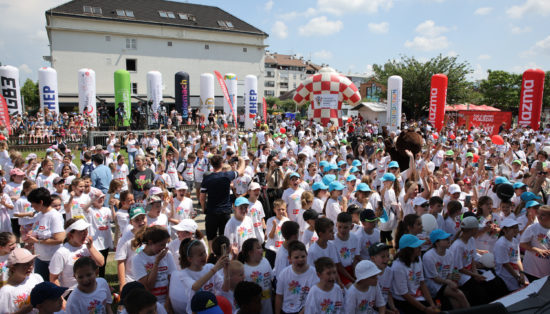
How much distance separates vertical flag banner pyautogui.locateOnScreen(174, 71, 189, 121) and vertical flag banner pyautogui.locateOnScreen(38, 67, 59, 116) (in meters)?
7.95

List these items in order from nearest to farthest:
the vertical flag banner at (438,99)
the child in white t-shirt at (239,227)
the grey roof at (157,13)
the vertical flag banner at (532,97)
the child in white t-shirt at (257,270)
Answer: the child in white t-shirt at (257,270) → the child in white t-shirt at (239,227) → the vertical flag banner at (532,97) → the vertical flag banner at (438,99) → the grey roof at (157,13)

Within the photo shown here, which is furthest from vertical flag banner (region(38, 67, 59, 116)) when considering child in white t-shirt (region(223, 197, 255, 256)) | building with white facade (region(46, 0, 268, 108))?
child in white t-shirt (region(223, 197, 255, 256))

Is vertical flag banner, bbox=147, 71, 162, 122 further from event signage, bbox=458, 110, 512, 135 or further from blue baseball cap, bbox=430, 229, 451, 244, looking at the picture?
blue baseball cap, bbox=430, 229, 451, 244

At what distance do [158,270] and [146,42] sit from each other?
3936 centimetres

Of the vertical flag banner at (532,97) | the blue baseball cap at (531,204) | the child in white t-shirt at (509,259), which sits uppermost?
the vertical flag banner at (532,97)

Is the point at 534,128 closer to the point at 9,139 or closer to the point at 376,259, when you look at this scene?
A: the point at 376,259

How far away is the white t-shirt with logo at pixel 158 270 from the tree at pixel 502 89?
55662mm

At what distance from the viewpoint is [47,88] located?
71.7 ft

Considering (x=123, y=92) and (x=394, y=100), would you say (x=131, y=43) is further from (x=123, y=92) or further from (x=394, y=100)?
(x=394, y=100)

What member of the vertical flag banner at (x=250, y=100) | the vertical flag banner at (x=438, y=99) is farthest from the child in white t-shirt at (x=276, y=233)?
the vertical flag banner at (x=250, y=100)

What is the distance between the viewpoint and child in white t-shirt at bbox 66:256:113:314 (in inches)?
116

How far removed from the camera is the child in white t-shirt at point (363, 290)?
3.02m

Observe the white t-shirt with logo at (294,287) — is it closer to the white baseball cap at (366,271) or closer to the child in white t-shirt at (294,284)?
the child in white t-shirt at (294,284)

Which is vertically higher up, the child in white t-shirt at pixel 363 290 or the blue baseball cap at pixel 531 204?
the blue baseball cap at pixel 531 204
